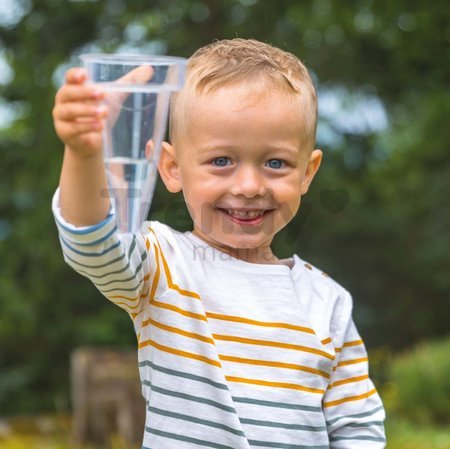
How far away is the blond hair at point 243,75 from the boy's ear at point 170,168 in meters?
0.04

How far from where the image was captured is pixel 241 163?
1957 millimetres

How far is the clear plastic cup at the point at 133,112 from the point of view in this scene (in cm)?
139

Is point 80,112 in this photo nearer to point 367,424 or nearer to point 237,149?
point 237,149

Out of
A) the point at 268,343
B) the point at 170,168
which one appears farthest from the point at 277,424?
the point at 170,168

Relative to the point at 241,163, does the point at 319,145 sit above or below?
above

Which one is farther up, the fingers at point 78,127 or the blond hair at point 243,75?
the blond hair at point 243,75

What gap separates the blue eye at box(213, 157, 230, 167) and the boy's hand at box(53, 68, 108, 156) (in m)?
0.58

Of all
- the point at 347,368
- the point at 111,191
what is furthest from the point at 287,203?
the point at 111,191

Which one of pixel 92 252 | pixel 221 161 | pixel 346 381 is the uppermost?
pixel 221 161

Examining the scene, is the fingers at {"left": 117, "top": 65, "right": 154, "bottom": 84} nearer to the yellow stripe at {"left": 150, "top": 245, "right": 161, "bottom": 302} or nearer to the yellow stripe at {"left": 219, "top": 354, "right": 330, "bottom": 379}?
the yellow stripe at {"left": 150, "top": 245, "right": 161, "bottom": 302}

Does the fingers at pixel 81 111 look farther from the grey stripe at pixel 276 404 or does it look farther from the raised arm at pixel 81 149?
the grey stripe at pixel 276 404

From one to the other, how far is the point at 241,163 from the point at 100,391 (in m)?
4.93

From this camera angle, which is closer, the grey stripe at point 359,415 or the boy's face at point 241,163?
the boy's face at point 241,163

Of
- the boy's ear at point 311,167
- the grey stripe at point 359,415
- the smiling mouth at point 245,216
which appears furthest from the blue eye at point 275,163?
the grey stripe at point 359,415
